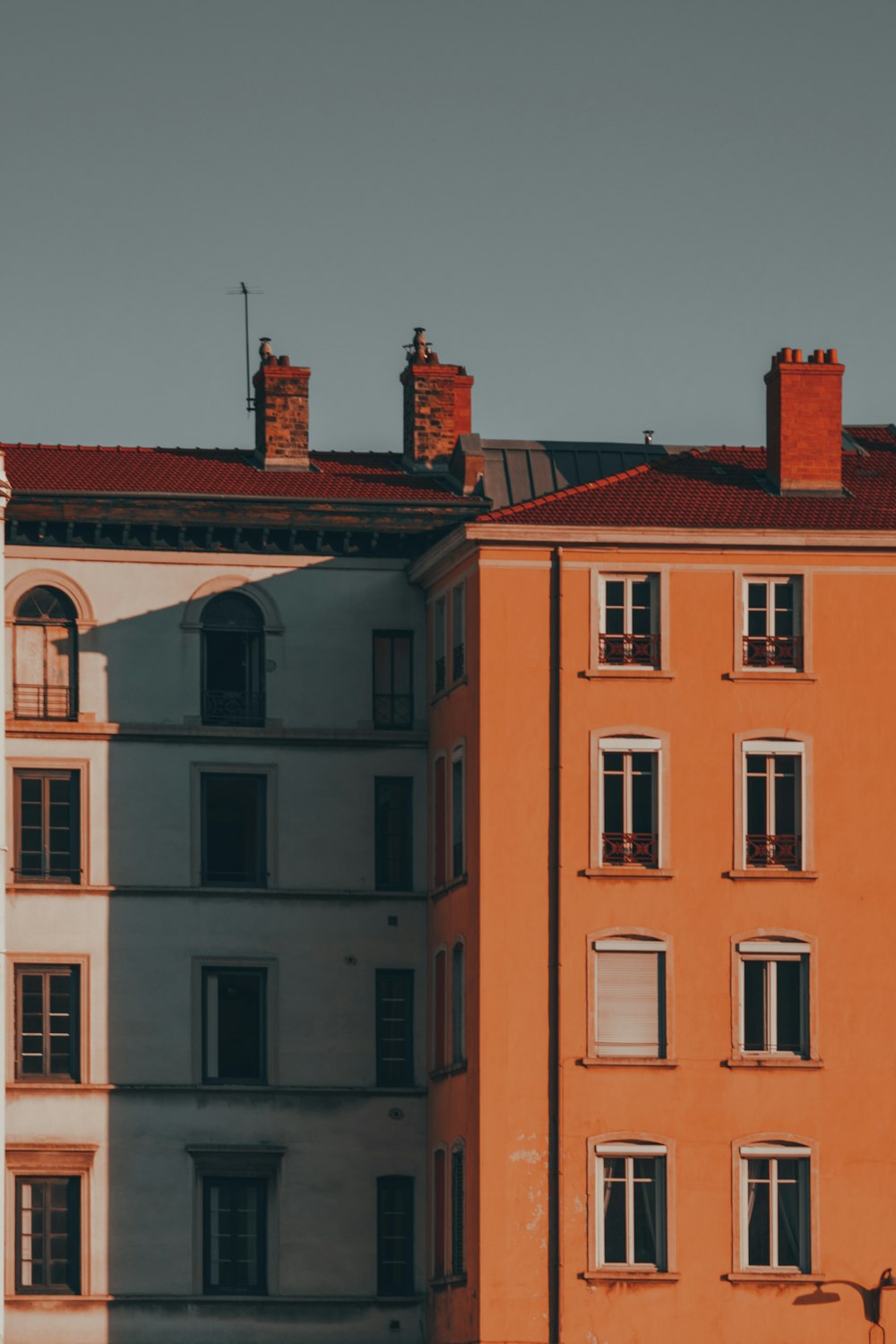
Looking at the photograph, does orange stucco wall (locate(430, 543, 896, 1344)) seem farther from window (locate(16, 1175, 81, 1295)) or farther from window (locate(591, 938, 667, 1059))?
window (locate(16, 1175, 81, 1295))

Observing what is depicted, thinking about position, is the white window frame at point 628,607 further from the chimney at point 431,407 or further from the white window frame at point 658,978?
the chimney at point 431,407

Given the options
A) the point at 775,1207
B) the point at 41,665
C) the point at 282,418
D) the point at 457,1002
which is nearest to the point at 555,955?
the point at 457,1002

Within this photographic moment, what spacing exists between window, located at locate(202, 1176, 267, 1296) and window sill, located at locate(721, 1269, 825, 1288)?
36.3 ft

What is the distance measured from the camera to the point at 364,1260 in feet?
246

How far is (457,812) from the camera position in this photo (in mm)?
74188

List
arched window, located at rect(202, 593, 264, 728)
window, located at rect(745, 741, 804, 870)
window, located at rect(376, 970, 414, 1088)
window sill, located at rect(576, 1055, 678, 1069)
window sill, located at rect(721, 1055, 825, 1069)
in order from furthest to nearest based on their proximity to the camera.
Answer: arched window, located at rect(202, 593, 264, 728) → window, located at rect(376, 970, 414, 1088) → window, located at rect(745, 741, 804, 870) → window sill, located at rect(721, 1055, 825, 1069) → window sill, located at rect(576, 1055, 678, 1069)

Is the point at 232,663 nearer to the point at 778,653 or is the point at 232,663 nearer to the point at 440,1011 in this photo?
the point at 440,1011

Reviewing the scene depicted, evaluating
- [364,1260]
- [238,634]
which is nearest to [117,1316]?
[364,1260]

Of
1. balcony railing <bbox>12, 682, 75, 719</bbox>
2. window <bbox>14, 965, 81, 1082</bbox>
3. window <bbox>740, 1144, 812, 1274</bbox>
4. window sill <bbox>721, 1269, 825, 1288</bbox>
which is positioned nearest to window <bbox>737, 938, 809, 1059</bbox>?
window <bbox>740, 1144, 812, 1274</bbox>

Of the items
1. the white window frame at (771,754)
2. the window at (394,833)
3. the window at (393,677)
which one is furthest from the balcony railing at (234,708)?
the white window frame at (771,754)

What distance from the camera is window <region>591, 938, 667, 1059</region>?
233 feet

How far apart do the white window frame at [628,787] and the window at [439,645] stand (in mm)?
5189

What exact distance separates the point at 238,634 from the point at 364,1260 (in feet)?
46.3

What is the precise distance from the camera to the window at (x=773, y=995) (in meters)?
71.2
